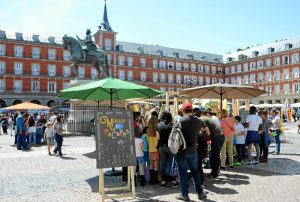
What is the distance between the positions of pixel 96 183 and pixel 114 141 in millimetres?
1865

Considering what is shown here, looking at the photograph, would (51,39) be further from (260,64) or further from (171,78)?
(260,64)

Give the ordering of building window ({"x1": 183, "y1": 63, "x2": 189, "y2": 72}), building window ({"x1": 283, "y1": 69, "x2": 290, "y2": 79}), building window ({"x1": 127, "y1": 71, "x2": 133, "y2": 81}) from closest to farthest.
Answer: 1. building window ({"x1": 283, "y1": 69, "x2": 290, "y2": 79})
2. building window ({"x1": 127, "y1": 71, "x2": 133, "y2": 81})
3. building window ({"x1": 183, "y1": 63, "x2": 189, "y2": 72})

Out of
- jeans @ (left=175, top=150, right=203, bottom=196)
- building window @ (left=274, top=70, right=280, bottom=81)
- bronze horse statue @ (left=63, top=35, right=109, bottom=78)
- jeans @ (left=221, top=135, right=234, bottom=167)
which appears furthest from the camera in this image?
building window @ (left=274, top=70, right=280, bottom=81)

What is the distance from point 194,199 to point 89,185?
2.50 metres

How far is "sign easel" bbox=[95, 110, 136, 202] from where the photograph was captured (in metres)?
6.16

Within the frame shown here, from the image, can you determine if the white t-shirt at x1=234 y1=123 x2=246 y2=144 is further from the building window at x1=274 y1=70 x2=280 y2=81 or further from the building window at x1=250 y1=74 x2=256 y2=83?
the building window at x1=250 y1=74 x2=256 y2=83

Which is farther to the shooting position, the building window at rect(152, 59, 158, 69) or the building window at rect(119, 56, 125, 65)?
the building window at rect(152, 59, 158, 69)

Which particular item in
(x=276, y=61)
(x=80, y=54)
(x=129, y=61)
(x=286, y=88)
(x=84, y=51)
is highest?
(x=129, y=61)

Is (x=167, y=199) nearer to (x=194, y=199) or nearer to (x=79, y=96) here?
(x=194, y=199)

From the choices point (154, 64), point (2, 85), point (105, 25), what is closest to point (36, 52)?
point (2, 85)

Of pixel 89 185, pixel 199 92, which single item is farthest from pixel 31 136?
pixel 89 185

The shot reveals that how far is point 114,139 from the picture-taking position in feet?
20.6

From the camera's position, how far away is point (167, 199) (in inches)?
246

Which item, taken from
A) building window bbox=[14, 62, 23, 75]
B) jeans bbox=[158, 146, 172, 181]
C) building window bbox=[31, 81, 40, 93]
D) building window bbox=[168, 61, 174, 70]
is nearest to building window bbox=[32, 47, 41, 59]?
building window bbox=[14, 62, 23, 75]
